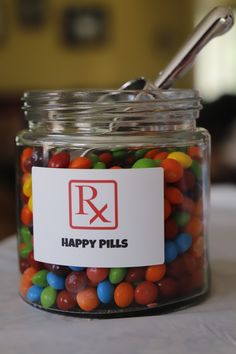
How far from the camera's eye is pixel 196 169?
0.53m

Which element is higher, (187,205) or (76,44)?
(76,44)

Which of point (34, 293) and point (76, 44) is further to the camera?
point (76, 44)

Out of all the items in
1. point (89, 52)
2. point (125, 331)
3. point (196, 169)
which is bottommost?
point (125, 331)

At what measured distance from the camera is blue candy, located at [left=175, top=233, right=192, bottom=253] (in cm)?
50

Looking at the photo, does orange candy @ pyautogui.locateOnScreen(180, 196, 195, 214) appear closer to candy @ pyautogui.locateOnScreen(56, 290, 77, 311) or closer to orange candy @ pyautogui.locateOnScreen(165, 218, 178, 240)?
orange candy @ pyautogui.locateOnScreen(165, 218, 178, 240)

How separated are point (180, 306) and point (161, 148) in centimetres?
14

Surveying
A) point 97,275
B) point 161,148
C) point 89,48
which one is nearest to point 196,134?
point 161,148

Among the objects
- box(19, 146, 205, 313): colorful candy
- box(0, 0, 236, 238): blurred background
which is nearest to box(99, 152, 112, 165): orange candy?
box(19, 146, 205, 313): colorful candy

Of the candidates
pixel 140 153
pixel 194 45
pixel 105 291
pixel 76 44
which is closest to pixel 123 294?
pixel 105 291

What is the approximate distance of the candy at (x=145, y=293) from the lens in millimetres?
485

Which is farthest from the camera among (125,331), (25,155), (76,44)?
(76,44)

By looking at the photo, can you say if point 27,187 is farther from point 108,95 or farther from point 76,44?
point 76,44

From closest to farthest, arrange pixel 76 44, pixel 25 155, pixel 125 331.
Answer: pixel 125 331 < pixel 25 155 < pixel 76 44

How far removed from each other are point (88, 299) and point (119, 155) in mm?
120
